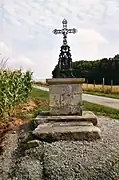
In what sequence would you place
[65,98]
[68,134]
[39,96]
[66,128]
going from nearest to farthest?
[68,134]
[66,128]
[65,98]
[39,96]

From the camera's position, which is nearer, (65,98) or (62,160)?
(62,160)

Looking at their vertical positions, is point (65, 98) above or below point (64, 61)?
below

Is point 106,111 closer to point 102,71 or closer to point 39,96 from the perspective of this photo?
point 39,96

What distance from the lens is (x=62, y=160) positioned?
19.6ft

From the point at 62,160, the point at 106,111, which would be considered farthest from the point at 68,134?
the point at 106,111

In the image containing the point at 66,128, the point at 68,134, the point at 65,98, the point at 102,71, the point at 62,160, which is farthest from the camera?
the point at 102,71

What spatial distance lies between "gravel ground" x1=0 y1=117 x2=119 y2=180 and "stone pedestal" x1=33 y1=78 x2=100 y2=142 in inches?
7.8

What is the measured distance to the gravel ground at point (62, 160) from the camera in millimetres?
5613

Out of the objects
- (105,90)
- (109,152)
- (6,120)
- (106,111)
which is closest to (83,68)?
(105,90)

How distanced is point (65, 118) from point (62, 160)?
88.0 inches

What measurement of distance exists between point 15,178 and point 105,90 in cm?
2908

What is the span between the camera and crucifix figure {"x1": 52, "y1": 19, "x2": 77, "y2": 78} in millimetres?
9266

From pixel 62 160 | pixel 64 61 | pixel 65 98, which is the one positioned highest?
pixel 64 61

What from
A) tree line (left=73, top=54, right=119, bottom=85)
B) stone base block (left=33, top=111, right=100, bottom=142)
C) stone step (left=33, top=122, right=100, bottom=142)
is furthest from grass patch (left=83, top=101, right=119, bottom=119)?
tree line (left=73, top=54, right=119, bottom=85)
